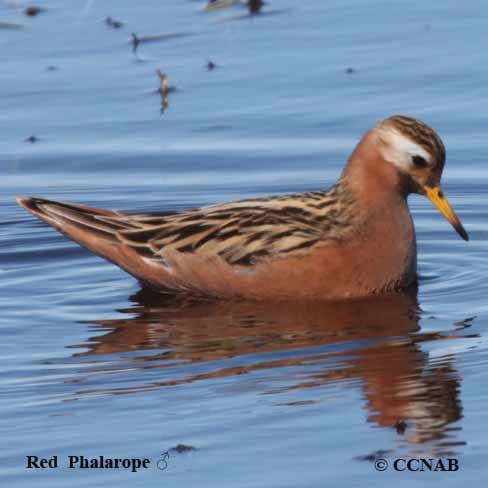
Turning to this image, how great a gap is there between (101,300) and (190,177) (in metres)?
3.05

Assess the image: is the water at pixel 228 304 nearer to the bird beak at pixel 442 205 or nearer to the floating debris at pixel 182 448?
the floating debris at pixel 182 448

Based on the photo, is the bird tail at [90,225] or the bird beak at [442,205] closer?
the bird beak at [442,205]

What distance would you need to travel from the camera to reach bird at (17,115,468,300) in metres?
13.1

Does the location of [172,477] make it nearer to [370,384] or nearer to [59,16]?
[370,384]

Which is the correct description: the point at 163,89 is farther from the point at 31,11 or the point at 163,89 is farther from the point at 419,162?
the point at 419,162

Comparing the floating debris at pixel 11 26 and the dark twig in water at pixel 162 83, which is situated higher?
the floating debris at pixel 11 26

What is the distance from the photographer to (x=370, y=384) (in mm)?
10781

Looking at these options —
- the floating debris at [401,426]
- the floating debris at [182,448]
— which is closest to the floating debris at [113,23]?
the floating debris at [401,426]

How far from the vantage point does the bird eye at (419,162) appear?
1326cm

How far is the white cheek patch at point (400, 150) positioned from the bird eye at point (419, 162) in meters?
0.03

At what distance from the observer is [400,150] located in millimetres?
13359

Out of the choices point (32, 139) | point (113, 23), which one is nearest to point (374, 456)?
point (32, 139)

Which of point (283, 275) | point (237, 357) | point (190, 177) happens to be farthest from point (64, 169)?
point (237, 357)

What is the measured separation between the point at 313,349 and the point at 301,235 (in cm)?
174
